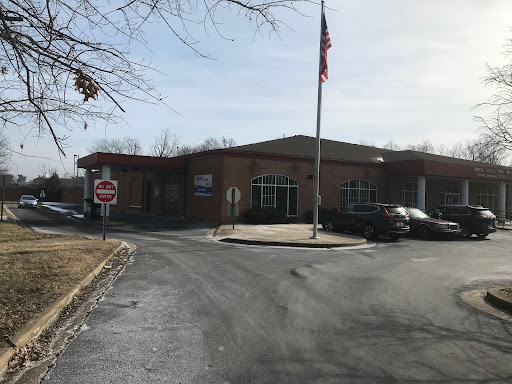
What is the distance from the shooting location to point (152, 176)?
35156 millimetres

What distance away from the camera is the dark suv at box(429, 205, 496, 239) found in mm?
21562

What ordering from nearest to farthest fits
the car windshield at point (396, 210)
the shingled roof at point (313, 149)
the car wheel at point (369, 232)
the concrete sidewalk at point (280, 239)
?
1. the concrete sidewalk at point (280, 239)
2. the car windshield at point (396, 210)
3. the car wheel at point (369, 232)
4. the shingled roof at point (313, 149)

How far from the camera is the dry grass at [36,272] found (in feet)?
Result: 19.5

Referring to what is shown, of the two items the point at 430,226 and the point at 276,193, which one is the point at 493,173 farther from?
the point at 276,193

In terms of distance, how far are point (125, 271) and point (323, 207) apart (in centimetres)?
1964

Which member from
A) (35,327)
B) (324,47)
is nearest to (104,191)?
(35,327)

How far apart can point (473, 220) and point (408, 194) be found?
10695mm

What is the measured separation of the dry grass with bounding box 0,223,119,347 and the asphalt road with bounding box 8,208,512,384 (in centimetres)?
83

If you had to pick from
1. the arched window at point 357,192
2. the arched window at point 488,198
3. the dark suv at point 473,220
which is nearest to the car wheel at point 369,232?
the dark suv at point 473,220

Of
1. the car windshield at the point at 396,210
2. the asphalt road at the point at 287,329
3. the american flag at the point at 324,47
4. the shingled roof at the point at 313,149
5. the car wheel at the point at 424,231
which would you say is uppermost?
the american flag at the point at 324,47

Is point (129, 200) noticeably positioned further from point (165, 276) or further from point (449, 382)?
point (449, 382)

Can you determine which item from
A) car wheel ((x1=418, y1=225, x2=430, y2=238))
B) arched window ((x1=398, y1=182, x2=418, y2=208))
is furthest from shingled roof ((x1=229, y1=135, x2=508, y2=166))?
car wheel ((x1=418, y1=225, x2=430, y2=238))

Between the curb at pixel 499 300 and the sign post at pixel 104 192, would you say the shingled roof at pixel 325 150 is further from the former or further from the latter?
the curb at pixel 499 300

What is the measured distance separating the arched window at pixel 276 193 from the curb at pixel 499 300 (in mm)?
18283
